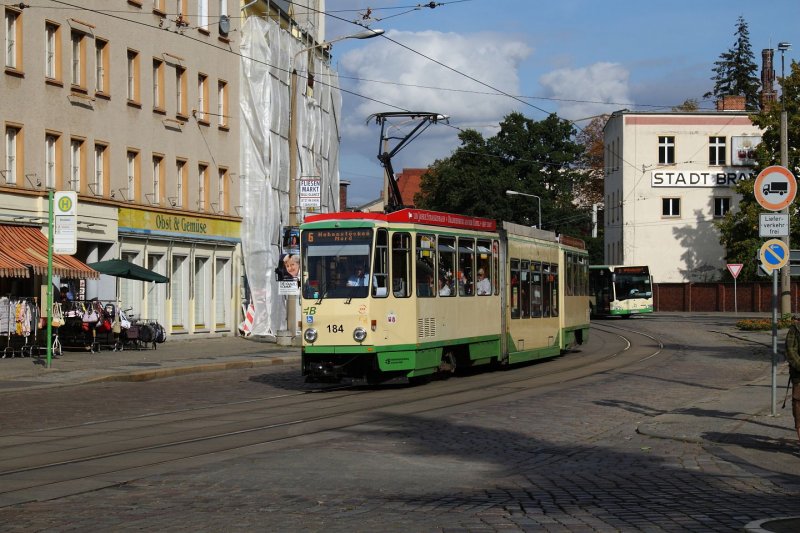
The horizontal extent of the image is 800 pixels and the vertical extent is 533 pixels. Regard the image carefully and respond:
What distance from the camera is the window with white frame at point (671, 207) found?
8050 centimetres

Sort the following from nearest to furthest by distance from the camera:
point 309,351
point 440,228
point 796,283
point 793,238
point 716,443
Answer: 1. point 716,443
2. point 309,351
3. point 440,228
4. point 793,238
5. point 796,283

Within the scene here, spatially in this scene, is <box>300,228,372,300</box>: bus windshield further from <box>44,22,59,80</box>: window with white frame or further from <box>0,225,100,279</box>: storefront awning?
<box>44,22,59,80</box>: window with white frame

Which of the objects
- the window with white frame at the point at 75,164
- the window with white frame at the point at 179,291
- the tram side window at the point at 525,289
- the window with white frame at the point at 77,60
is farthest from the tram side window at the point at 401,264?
the window with white frame at the point at 179,291

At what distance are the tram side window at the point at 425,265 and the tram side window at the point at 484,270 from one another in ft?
7.67

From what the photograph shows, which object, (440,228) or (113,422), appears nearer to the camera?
(113,422)

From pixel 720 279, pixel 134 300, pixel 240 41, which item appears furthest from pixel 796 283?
pixel 134 300

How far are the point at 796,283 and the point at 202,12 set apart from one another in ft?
156

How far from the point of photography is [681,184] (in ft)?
263

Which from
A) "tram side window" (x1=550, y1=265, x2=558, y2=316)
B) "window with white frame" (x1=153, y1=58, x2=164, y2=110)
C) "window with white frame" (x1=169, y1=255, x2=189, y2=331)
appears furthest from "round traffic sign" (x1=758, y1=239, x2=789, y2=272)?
"window with white frame" (x1=169, y1=255, x2=189, y2=331)

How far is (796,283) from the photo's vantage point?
75.6 metres

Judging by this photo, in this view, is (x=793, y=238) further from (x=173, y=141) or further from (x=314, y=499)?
(x=314, y=499)

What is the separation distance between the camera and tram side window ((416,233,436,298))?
2134 centimetres

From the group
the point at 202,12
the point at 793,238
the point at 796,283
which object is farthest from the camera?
the point at 796,283

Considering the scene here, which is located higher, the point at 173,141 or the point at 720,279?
the point at 173,141
